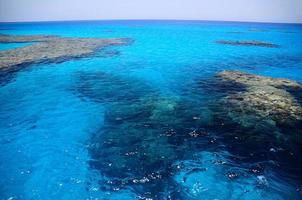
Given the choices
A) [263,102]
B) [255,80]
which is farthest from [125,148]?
[255,80]

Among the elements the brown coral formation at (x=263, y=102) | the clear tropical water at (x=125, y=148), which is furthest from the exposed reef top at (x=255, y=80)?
the clear tropical water at (x=125, y=148)

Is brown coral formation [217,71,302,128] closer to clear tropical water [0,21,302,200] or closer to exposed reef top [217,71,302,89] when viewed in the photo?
exposed reef top [217,71,302,89]

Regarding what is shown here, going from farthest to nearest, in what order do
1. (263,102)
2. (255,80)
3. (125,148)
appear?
(255,80) → (263,102) → (125,148)

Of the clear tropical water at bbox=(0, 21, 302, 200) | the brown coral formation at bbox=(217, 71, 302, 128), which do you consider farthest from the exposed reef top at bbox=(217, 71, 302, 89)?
the clear tropical water at bbox=(0, 21, 302, 200)

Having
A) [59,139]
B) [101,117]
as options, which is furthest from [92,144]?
[101,117]

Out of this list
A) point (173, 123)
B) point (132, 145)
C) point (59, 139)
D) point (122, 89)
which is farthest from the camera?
point (122, 89)

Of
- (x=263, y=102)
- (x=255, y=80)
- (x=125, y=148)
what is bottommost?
(x=125, y=148)

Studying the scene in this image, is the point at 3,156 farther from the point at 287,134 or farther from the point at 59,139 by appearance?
the point at 287,134

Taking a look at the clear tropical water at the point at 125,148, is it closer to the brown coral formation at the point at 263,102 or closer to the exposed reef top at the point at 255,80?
the brown coral formation at the point at 263,102

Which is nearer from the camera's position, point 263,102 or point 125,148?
point 125,148

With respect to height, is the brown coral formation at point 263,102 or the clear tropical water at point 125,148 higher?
the brown coral formation at point 263,102

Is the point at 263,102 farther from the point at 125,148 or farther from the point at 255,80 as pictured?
the point at 125,148
